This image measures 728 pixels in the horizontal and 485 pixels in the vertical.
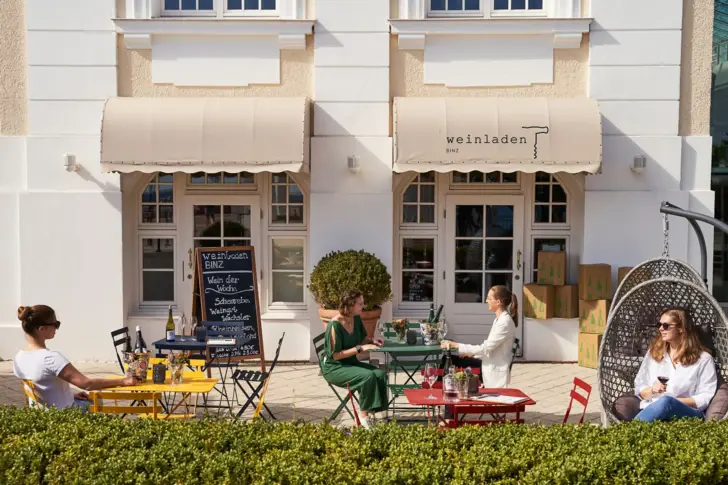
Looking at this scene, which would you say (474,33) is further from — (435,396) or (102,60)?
(435,396)

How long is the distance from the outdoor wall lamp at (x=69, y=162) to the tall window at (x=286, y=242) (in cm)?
261

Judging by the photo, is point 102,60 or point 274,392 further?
point 102,60

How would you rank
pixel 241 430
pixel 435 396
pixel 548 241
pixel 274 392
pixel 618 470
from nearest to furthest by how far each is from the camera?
pixel 618 470, pixel 241 430, pixel 435 396, pixel 274 392, pixel 548 241

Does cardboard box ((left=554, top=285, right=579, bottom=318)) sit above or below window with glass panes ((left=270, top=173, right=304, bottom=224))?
below

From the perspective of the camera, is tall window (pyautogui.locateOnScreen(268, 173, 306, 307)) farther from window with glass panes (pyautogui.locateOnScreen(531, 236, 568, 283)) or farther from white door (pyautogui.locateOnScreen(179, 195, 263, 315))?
window with glass panes (pyautogui.locateOnScreen(531, 236, 568, 283))

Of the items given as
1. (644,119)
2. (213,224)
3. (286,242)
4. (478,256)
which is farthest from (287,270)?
(644,119)

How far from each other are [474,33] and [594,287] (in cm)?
Answer: 368

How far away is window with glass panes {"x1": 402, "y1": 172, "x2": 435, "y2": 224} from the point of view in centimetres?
1127

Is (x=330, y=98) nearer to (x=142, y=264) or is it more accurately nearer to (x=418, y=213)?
(x=418, y=213)

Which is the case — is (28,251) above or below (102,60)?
below

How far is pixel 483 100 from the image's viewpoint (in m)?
10.5

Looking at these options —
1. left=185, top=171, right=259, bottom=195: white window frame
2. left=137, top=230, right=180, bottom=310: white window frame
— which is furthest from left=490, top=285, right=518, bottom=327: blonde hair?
left=137, top=230, right=180, bottom=310: white window frame

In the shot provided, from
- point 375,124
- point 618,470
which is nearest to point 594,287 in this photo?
point 375,124

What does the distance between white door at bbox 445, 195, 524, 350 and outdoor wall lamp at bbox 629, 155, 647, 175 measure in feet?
5.11
